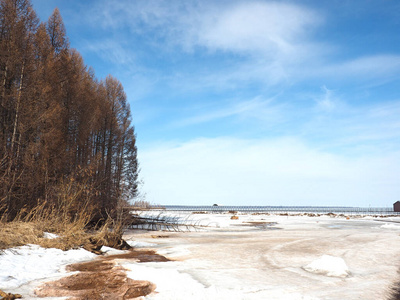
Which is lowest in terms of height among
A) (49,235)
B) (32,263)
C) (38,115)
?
(32,263)

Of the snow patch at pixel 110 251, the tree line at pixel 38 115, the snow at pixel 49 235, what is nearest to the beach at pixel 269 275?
the snow patch at pixel 110 251

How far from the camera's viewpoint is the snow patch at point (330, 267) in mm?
5669

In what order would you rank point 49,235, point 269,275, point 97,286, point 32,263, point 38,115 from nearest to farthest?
point 97,286, point 269,275, point 32,263, point 49,235, point 38,115

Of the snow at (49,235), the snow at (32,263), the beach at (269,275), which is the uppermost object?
the snow at (49,235)

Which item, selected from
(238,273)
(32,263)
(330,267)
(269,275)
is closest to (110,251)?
(32,263)

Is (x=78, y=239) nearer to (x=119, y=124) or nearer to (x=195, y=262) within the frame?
(x=195, y=262)

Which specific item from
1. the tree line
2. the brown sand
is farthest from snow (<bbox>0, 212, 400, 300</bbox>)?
the tree line

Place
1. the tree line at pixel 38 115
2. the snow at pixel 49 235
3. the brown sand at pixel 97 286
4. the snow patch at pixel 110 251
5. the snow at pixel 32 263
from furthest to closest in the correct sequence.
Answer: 1. the tree line at pixel 38 115
2. the snow patch at pixel 110 251
3. the snow at pixel 49 235
4. the snow at pixel 32 263
5. the brown sand at pixel 97 286

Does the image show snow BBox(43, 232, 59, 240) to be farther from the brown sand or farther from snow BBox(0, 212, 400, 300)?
the brown sand

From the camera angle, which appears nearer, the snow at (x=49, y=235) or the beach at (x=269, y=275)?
the beach at (x=269, y=275)

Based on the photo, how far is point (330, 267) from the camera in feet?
19.2

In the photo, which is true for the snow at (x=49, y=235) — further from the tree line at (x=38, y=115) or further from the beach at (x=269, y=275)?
the beach at (x=269, y=275)

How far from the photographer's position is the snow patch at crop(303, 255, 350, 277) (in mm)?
5669

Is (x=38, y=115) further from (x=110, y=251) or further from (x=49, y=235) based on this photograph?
(x=110, y=251)
